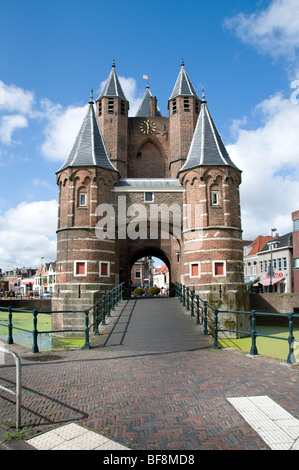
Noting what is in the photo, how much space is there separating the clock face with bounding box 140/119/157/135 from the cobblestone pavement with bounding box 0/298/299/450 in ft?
75.9

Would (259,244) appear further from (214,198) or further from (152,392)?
(152,392)

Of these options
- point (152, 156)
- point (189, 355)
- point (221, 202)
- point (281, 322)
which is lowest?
point (281, 322)

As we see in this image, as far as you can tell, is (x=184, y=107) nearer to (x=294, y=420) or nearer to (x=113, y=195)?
(x=113, y=195)

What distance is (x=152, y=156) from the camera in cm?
2953

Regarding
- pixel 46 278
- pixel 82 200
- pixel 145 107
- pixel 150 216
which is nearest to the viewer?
pixel 82 200

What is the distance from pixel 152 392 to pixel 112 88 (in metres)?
26.8

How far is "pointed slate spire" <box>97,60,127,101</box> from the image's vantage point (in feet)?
89.1

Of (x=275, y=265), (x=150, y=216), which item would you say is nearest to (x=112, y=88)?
(x=150, y=216)

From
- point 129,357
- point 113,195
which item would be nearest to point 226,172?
point 113,195

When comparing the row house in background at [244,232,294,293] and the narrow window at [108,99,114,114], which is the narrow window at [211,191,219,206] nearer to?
the narrow window at [108,99,114,114]

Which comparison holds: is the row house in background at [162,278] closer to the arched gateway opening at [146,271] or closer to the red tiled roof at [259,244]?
the arched gateway opening at [146,271]

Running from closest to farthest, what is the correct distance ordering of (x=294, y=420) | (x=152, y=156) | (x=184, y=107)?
(x=294, y=420)
(x=184, y=107)
(x=152, y=156)

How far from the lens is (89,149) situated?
21734mm
